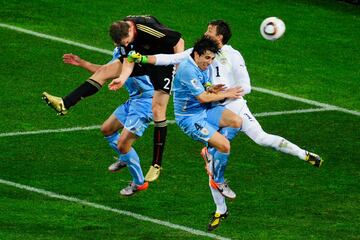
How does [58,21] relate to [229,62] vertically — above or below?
below

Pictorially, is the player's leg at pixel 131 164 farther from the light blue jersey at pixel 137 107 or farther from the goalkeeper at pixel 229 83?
the goalkeeper at pixel 229 83

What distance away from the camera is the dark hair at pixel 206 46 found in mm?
22266

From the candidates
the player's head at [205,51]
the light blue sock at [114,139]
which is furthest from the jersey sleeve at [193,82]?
the light blue sock at [114,139]

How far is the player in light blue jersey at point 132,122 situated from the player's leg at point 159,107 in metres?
0.12

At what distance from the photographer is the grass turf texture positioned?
2311 centimetres

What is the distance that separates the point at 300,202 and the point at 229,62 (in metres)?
2.65

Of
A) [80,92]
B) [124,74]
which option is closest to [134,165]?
[80,92]

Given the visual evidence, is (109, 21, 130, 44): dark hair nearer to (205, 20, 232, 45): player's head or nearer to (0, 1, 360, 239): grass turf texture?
(205, 20, 232, 45): player's head

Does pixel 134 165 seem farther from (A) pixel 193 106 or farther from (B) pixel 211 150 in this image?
(A) pixel 193 106

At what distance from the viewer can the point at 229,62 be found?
23.2m

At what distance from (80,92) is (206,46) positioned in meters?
2.32

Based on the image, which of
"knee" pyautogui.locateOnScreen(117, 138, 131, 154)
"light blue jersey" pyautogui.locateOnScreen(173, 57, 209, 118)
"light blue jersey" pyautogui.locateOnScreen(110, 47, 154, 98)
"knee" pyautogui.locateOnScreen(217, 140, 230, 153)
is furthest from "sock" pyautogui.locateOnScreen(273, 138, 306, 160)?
"knee" pyautogui.locateOnScreen(117, 138, 131, 154)

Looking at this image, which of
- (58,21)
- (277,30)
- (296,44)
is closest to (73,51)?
(58,21)

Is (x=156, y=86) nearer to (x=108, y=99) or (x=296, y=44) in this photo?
(x=108, y=99)
